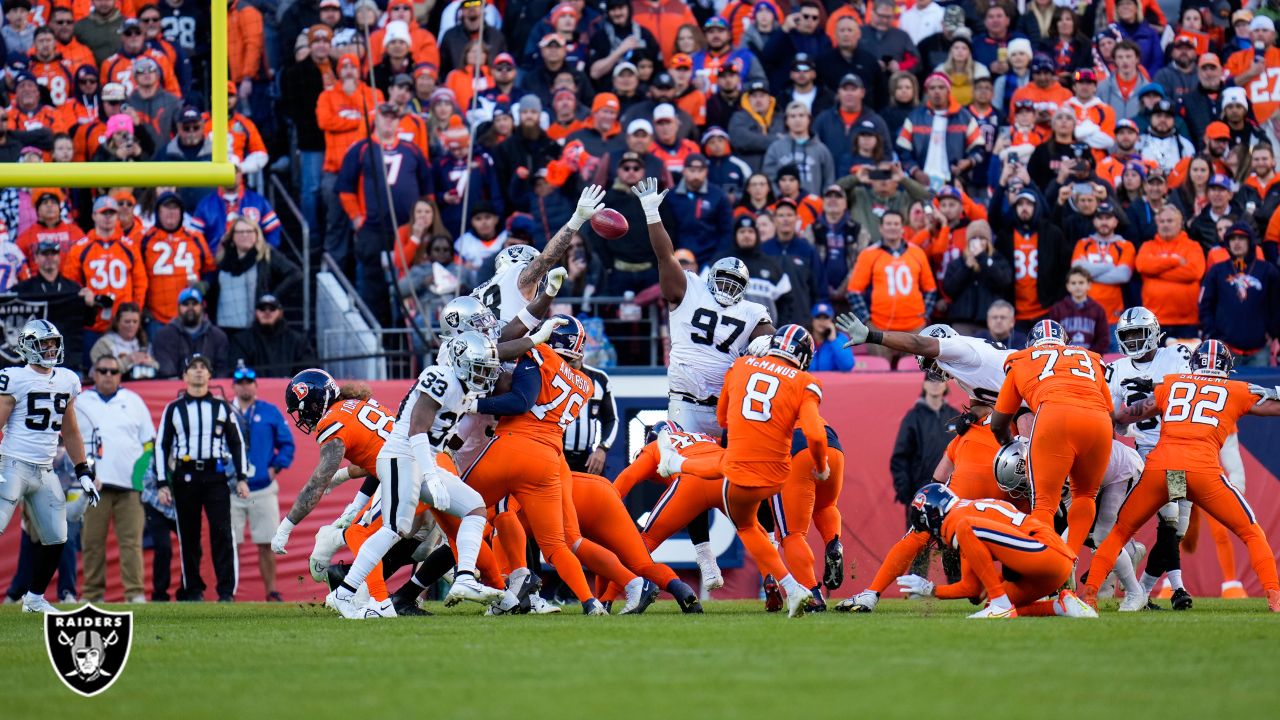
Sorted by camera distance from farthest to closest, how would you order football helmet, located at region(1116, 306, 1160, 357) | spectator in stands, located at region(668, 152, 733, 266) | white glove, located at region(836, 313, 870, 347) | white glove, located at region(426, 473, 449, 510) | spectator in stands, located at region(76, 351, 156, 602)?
spectator in stands, located at region(668, 152, 733, 266)
spectator in stands, located at region(76, 351, 156, 602)
football helmet, located at region(1116, 306, 1160, 357)
white glove, located at region(836, 313, 870, 347)
white glove, located at region(426, 473, 449, 510)

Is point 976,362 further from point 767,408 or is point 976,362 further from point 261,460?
point 261,460

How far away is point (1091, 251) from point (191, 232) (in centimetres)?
834

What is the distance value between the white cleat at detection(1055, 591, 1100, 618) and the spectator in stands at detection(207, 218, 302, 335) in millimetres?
8716

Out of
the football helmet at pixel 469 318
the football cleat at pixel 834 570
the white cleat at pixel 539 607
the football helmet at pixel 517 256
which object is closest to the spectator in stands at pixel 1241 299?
the football cleat at pixel 834 570

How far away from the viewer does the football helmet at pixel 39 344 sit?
12430 mm

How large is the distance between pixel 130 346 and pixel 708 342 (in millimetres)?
6043

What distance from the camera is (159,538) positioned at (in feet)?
49.6

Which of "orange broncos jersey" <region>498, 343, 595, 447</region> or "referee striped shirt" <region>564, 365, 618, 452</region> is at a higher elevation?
"orange broncos jersey" <region>498, 343, 595, 447</region>

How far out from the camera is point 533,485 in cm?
1064

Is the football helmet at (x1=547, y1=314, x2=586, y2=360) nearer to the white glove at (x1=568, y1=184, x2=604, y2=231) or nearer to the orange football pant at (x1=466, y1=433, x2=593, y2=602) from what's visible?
the white glove at (x1=568, y1=184, x2=604, y2=231)

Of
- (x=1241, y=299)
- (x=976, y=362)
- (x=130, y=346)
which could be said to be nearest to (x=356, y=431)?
(x=976, y=362)

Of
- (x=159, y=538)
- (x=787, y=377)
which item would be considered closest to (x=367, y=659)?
(x=787, y=377)

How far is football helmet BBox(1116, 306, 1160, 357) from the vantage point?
12.3 metres

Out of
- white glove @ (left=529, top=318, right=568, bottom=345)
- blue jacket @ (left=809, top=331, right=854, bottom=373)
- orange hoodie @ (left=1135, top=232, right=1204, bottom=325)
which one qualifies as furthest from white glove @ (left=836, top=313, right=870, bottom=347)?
orange hoodie @ (left=1135, top=232, right=1204, bottom=325)
